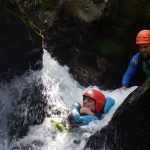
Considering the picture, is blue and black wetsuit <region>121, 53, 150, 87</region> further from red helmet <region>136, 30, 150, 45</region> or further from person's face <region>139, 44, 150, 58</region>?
red helmet <region>136, 30, 150, 45</region>

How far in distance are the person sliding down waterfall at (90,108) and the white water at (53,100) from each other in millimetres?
138

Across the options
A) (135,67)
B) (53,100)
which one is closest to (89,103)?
(53,100)

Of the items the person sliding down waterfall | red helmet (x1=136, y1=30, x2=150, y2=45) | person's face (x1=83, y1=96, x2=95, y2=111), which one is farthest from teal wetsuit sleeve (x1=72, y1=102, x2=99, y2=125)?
red helmet (x1=136, y1=30, x2=150, y2=45)

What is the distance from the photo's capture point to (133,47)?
9281 mm

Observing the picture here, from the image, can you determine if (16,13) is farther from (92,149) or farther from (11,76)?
(92,149)

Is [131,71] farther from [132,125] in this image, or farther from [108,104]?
[132,125]

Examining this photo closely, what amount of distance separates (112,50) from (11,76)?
2.49m

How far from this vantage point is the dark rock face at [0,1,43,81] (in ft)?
25.0

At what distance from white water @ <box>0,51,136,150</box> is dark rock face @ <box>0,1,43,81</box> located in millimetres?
264

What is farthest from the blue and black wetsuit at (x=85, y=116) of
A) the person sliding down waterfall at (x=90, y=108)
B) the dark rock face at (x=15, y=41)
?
the dark rock face at (x=15, y=41)

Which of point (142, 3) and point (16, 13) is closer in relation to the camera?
point (16, 13)

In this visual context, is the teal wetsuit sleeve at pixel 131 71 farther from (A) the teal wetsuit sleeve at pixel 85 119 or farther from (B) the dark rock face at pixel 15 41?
(B) the dark rock face at pixel 15 41

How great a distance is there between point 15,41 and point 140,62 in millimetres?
2488

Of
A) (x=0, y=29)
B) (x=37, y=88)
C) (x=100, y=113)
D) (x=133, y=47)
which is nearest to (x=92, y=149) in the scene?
(x=100, y=113)
